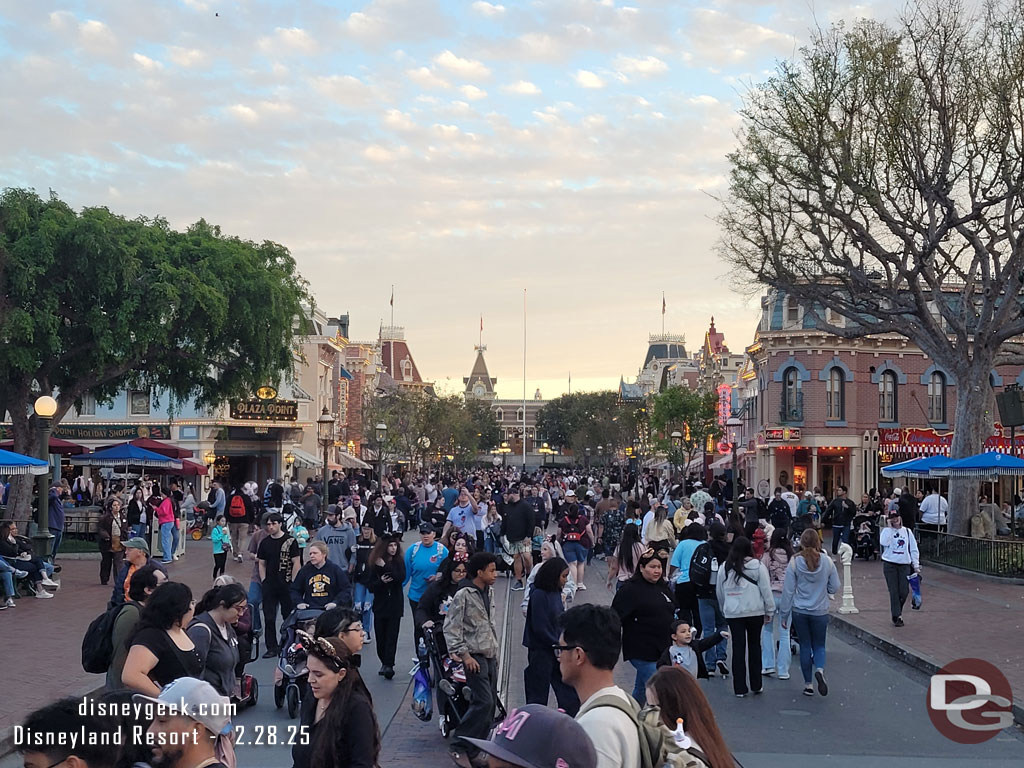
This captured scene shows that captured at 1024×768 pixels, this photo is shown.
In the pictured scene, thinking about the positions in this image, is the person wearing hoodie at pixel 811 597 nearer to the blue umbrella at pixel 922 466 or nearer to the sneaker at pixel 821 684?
the sneaker at pixel 821 684

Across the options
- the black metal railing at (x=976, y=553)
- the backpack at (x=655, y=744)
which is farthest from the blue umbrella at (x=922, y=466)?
the backpack at (x=655, y=744)

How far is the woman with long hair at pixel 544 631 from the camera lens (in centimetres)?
918

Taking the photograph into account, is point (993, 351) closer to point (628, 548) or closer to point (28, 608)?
point (628, 548)

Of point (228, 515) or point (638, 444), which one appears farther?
point (638, 444)

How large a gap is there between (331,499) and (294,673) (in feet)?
104

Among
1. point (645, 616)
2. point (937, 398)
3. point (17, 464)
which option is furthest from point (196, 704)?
point (937, 398)

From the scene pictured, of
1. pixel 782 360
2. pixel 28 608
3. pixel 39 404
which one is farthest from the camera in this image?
pixel 782 360

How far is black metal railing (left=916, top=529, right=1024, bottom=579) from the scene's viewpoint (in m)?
22.7

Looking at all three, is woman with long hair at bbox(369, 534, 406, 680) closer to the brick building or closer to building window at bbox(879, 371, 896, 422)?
the brick building

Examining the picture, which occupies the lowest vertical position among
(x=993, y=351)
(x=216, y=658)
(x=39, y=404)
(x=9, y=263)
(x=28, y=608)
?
(x=28, y=608)

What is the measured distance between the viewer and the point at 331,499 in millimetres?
40812

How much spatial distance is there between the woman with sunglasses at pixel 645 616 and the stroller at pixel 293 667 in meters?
2.47

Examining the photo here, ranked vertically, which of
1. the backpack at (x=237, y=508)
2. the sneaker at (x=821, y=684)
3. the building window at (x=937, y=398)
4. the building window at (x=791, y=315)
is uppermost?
the building window at (x=791, y=315)

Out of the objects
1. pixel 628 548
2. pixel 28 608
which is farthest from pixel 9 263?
pixel 628 548
